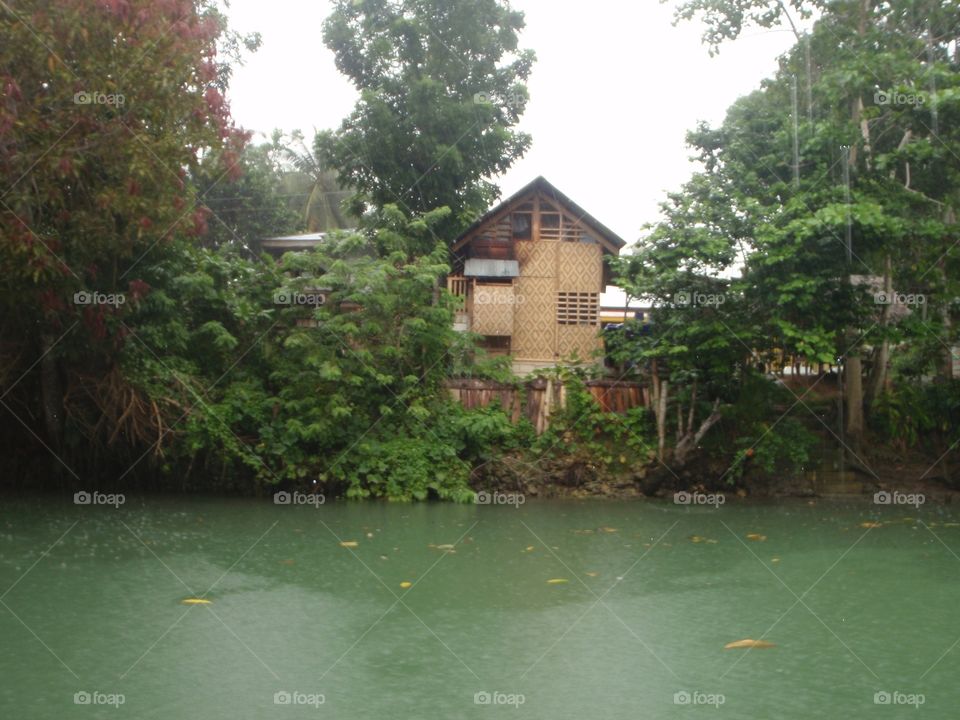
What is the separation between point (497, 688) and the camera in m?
4.91

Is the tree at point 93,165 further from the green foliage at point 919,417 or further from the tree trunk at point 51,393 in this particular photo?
the green foliage at point 919,417

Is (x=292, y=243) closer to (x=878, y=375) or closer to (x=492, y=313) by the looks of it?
(x=492, y=313)

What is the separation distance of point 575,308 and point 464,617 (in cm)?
1174

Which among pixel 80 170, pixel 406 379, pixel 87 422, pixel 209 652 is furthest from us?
pixel 406 379

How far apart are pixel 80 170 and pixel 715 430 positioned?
852cm

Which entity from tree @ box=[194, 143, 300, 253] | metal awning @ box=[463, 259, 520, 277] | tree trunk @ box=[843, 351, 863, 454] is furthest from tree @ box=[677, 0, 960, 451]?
tree @ box=[194, 143, 300, 253]

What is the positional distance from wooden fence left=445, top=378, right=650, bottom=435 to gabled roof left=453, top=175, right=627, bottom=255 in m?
4.68

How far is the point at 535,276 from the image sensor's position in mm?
17719

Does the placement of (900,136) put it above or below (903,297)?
above

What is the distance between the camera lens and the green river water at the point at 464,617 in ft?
15.6

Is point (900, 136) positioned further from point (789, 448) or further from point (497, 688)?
point (497, 688)

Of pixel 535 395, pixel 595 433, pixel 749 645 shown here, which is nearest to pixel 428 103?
pixel 535 395

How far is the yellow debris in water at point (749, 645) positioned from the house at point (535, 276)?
1146cm

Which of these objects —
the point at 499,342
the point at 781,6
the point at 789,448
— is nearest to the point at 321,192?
the point at 499,342
